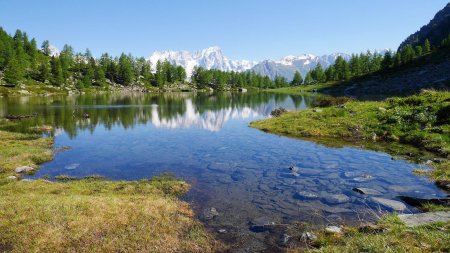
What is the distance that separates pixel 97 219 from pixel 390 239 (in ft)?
44.0

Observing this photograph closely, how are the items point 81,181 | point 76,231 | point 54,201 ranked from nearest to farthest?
point 76,231 → point 54,201 → point 81,181

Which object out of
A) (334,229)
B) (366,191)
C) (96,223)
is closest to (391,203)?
(366,191)

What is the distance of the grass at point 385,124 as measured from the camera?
35.5 m

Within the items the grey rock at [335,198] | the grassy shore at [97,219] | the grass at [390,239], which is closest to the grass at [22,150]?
the grassy shore at [97,219]

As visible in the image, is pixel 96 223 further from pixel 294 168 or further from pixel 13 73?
pixel 13 73

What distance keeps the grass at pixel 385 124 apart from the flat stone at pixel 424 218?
15482 millimetres

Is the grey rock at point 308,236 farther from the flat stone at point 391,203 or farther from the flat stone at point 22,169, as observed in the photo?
the flat stone at point 22,169

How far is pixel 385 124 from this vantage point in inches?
1633

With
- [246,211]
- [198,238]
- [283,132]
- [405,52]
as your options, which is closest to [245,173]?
[246,211]

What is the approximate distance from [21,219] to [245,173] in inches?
662

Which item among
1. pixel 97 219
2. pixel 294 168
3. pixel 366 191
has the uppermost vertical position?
pixel 97 219

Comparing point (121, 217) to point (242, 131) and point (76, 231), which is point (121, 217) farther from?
point (242, 131)

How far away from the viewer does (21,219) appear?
622 inches

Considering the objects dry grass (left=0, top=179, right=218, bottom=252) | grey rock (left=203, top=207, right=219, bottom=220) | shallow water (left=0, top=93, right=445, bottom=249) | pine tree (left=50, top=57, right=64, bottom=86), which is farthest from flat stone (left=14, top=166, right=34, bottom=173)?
pine tree (left=50, top=57, right=64, bottom=86)
